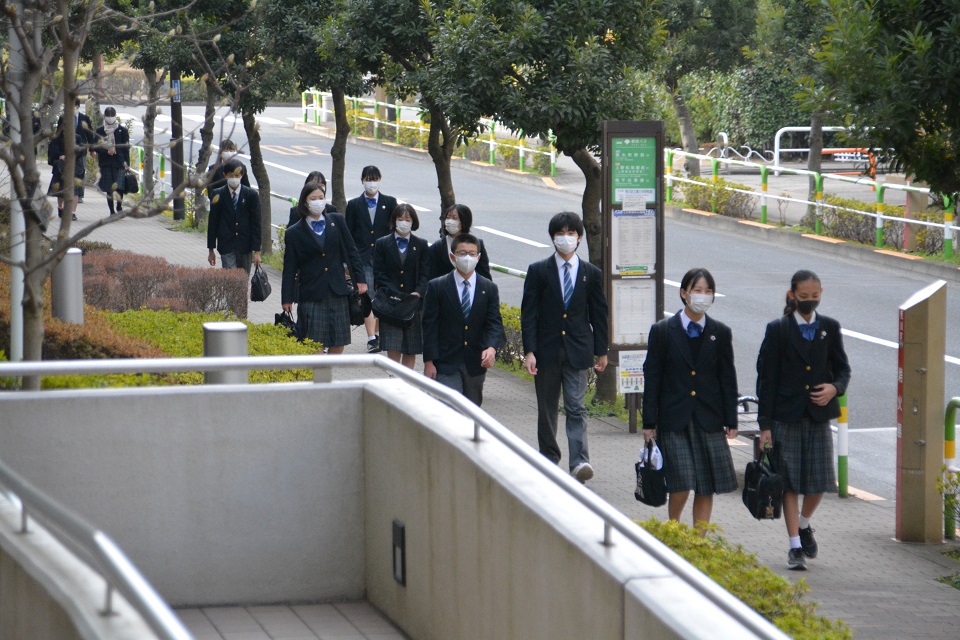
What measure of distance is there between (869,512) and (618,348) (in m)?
2.24

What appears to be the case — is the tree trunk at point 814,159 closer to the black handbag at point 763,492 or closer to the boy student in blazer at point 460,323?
the boy student in blazer at point 460,323

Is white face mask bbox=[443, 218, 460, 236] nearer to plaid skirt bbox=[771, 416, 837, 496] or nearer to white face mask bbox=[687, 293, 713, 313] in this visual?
white face mask bbox=[687, 293, 713, 313]

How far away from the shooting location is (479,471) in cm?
551

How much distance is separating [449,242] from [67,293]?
272cm

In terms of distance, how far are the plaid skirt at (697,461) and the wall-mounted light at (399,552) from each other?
165 cm

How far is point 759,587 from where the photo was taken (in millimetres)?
5078

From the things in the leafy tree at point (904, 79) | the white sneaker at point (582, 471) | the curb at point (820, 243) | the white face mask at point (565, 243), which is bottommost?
the white sneaker at point (582, 471)

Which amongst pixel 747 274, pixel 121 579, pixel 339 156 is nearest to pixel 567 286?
pixel 121 579

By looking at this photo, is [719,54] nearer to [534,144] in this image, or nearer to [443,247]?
[534,144]

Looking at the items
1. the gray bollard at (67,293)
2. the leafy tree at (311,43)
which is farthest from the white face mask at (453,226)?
the leafy tree at (311,43)

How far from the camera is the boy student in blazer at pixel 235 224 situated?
13711 mm

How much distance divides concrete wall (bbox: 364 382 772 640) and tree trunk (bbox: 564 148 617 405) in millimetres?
5036

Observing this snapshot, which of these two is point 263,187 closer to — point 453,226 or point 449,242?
point 449,242

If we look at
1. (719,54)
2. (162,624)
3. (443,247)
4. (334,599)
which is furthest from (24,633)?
(719,54)
